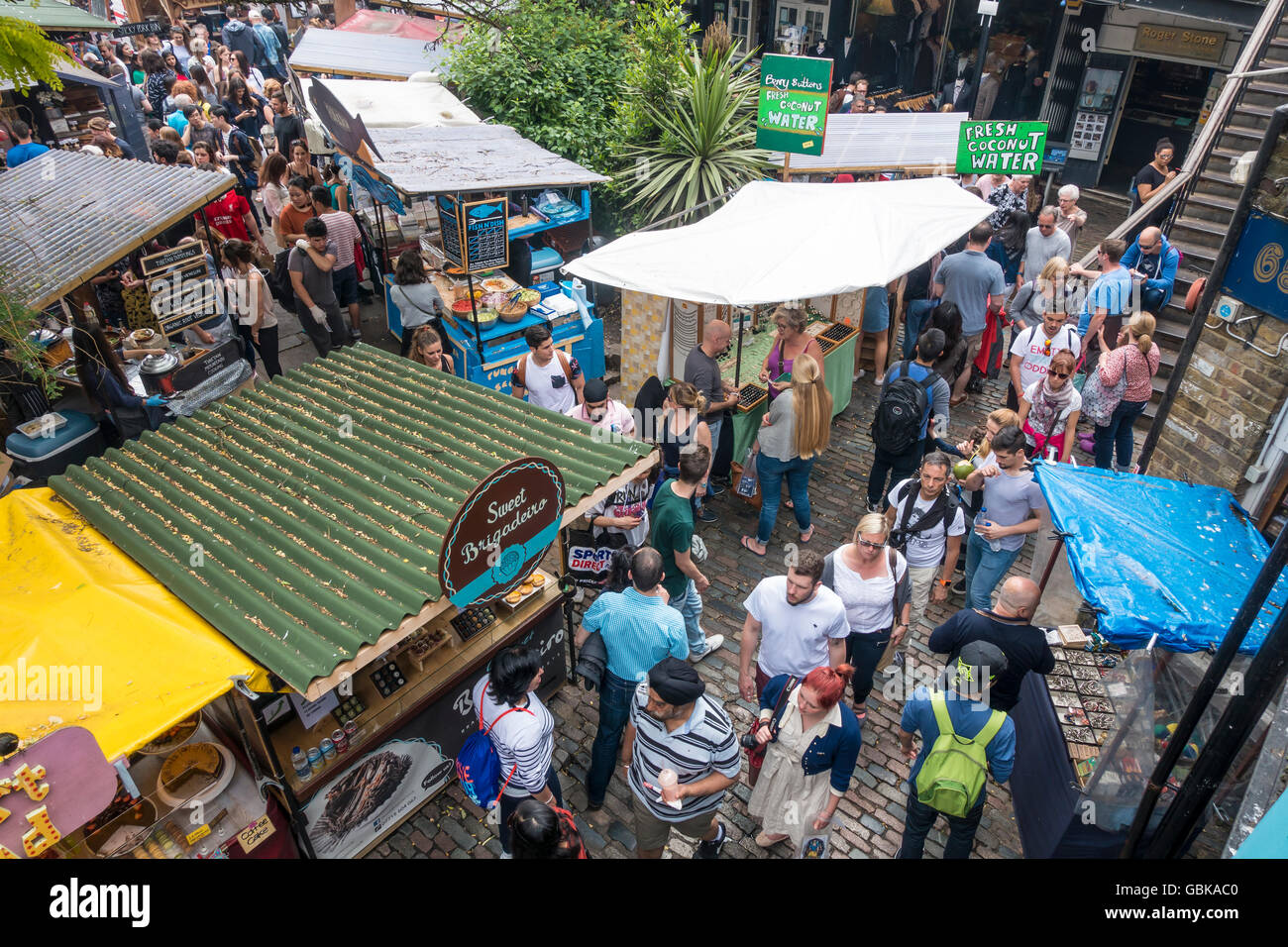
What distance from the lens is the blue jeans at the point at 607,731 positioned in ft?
15.9

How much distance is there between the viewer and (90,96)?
14992 mm

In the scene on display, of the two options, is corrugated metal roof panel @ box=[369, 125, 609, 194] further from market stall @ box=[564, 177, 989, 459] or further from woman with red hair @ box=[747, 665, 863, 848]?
woman with red hair @ box=[747, 665, 863, 848]

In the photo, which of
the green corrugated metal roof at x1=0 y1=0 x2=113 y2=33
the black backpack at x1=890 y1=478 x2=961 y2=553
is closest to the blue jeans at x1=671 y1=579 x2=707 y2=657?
the black backpack at x1=890 y1=478 x2=961 y2=553

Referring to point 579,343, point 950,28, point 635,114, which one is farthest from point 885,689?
point 950,28

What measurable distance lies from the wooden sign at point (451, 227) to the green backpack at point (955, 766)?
6902 millimetres

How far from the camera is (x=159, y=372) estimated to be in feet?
24.8

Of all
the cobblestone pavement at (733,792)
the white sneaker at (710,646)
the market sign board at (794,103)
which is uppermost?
the market sign board at (794,103)

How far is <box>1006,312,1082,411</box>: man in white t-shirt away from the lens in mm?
7523

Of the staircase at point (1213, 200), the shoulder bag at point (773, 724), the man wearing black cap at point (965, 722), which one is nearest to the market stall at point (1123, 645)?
the man wearing black cap at point (965, 722)

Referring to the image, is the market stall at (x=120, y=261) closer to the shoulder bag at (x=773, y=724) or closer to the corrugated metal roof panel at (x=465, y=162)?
the corrugated metal roof panel at (x=465, y=162)

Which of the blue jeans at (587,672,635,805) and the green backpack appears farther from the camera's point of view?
the blue jeans at (587,672,635,805)

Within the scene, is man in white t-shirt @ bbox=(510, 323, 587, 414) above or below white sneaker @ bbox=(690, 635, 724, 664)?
above

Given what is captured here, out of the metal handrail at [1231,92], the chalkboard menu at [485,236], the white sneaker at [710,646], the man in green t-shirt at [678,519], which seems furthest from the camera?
the metal handrail at [1231,92]
